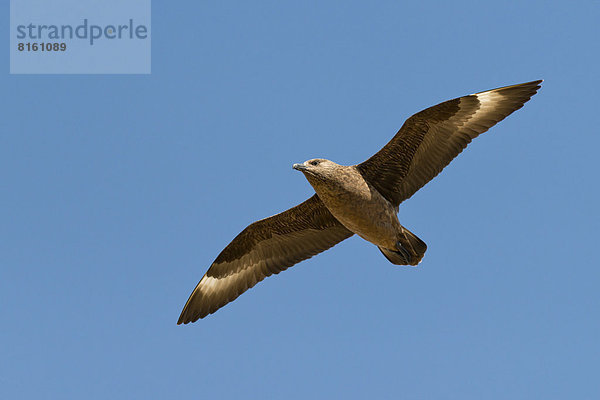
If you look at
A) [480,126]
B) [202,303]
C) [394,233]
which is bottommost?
[202,303]

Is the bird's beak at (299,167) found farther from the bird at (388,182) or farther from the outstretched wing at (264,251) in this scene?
the outstretched wing at (264,251)

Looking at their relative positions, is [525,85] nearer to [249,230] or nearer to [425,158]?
[425,158]

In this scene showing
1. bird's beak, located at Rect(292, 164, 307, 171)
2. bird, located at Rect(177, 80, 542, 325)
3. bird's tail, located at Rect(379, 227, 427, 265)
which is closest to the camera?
bird's beak, located at Rect(292, 164, 307, 171)

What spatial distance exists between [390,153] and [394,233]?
101 centimetres

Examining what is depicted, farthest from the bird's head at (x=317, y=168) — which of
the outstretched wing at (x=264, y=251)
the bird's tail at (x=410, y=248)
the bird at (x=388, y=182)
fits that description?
the bird's tail at (x=410, y=248)

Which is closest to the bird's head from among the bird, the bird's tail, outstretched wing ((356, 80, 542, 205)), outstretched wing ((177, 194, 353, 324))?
the bird

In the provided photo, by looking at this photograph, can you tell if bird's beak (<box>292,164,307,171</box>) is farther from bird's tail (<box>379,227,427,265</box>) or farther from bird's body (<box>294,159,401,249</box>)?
bird's tail (<box>379,227,427,265</box>)

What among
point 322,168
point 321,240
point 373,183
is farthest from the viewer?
point 321,240

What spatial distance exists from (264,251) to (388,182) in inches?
82.3

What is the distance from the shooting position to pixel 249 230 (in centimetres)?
1009

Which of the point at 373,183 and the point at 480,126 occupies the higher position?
the point at 480,126

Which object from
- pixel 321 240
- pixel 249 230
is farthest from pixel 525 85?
pixel 249 230

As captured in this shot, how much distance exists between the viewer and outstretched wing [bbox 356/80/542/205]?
29.6 ft

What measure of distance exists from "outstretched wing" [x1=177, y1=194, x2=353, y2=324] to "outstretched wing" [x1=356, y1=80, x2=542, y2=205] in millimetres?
964
